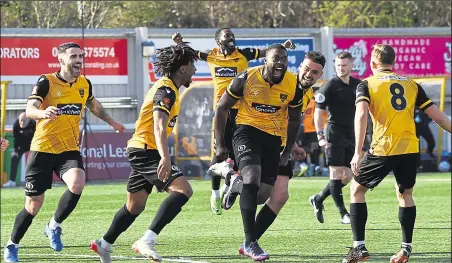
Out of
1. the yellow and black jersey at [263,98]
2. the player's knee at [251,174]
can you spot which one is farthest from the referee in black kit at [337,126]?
the player's knee at [251,174]

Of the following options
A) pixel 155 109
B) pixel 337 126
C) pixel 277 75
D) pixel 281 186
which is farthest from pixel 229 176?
pixel 337 126

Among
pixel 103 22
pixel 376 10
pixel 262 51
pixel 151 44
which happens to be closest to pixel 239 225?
pixel 262 51

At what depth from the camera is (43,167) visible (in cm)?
1202

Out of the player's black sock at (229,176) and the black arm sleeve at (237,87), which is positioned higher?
the black arm sleeve at (237,87)

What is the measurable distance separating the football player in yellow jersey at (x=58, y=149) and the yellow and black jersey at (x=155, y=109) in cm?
138

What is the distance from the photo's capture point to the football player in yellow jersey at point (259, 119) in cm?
1153

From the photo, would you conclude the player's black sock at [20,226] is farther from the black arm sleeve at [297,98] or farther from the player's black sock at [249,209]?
the black arm sleeve at [297,98]

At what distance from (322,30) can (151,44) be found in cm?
501

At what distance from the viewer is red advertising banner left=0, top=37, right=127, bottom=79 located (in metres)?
29.1

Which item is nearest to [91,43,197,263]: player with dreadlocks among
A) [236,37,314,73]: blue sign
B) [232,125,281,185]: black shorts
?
[232,125,281,185]: black shorts

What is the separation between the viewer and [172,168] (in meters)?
10.6

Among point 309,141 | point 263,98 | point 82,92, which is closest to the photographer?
point 263,98

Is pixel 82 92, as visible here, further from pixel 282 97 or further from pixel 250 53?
pixel 250 53

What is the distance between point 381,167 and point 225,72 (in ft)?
14.9
